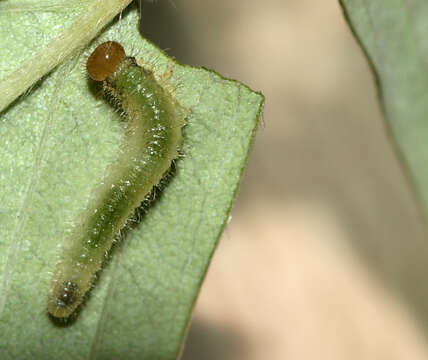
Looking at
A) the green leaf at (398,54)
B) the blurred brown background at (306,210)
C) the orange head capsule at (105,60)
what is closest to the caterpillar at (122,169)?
the orange head capsule at (105,60)

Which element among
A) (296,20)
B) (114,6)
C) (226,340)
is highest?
(114,6)

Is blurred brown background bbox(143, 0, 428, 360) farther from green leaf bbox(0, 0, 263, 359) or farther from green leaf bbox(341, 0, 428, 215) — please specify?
green leaf bbox(341, 0, 428, 215)

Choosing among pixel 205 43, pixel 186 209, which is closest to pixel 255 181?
pixel 205 43

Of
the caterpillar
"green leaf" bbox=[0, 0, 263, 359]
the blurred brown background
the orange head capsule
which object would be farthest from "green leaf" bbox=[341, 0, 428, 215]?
the blurred brown background

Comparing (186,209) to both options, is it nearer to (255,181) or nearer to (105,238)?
(105,238)

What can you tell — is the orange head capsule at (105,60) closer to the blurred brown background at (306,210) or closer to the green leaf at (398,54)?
the green leaf at (398,54)

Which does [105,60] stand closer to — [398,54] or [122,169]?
[122,169]
